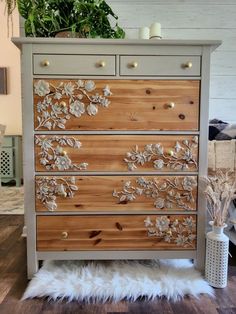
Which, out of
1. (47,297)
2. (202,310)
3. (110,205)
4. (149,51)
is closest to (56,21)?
(149,51)

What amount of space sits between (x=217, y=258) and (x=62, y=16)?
1.62m

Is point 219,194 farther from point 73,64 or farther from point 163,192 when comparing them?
point 73,64

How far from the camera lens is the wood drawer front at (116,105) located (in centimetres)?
155

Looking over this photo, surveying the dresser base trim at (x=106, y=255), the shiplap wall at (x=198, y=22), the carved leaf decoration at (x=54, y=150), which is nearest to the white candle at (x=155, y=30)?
the shiplap wall at (x=198, y=22)

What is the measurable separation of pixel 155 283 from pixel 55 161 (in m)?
0.85

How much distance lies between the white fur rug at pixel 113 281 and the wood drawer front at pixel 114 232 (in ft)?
0.48

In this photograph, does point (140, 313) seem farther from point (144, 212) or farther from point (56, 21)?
point (56, 21)

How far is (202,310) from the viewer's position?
139cm

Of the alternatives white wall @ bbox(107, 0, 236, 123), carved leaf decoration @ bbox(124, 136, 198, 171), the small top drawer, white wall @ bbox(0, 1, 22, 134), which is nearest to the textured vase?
carved leaf decoration @ bbox(124, 136, 198, 171)

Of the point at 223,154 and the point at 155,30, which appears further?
the point at 155,30

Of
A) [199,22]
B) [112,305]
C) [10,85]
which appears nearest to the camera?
[112,305]

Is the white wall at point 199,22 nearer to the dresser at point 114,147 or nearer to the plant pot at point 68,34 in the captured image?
the plant pot at point 68,34

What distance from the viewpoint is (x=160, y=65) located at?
1.56 m

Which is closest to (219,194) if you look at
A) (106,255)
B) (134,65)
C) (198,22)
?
(106,255)
